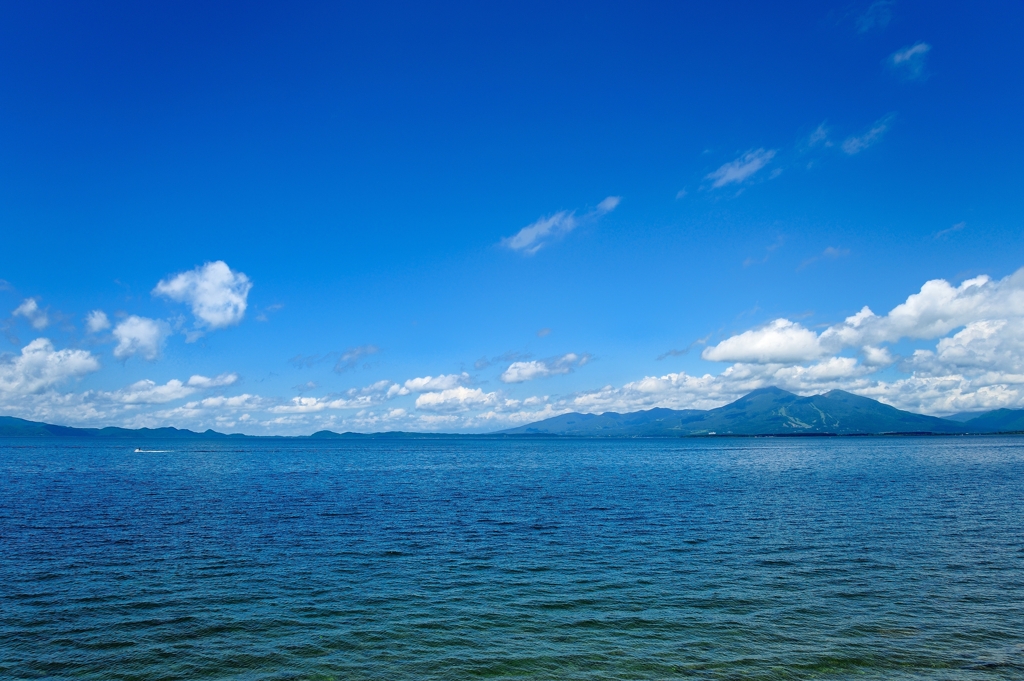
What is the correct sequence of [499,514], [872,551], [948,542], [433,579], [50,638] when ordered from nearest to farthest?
1. [50,638]
2. [433,579]
3. [872,551]
4. [948,542]
5. [499,514]

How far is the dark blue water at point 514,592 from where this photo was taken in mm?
21688

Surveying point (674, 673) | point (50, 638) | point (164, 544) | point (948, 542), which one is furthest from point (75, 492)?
point (948, 542)

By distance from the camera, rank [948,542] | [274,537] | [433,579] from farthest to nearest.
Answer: [274,537] < [948,542] < [433,579]

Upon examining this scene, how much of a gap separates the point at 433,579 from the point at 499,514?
84.2 ft

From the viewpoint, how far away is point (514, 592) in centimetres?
3028

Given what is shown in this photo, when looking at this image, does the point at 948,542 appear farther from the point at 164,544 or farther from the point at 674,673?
the point at 164,544

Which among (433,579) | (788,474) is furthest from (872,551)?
(788,474)

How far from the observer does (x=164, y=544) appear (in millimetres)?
42344

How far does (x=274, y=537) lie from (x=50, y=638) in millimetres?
22022

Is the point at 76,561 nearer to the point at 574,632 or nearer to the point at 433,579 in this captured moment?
the point at 433,579

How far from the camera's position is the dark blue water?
2169cm

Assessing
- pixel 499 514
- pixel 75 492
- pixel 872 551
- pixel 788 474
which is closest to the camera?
pixel 872 551

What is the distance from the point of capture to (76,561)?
36969mm

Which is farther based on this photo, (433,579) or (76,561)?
(76,561)
